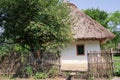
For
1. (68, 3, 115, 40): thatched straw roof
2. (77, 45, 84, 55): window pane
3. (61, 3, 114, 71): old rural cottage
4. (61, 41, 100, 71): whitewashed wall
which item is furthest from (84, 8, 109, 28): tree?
(61, 41, 100, 71): whitewashed wall

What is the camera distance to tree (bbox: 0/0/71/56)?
15.7m

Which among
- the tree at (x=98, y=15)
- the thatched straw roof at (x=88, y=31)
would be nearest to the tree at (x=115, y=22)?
the tree at (x=98, y=15)

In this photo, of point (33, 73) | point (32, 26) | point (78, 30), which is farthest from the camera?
point (78, 30)

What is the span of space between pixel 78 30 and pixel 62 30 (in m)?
5.57

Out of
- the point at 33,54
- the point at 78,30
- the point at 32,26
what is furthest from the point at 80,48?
the point at 32,26

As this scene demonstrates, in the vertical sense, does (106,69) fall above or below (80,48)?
below

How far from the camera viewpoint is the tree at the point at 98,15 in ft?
161

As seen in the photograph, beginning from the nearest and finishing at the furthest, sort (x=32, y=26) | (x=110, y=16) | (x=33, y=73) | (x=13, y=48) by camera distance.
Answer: (x=32, y=26), (x=33, y=73), (x=13, y=48), (x=110, y=16)

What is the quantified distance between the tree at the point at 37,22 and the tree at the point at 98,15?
32.6 m

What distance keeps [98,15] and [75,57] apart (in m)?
29.3

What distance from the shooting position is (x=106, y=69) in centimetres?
1561

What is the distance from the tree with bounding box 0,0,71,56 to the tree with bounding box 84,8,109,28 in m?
32.6

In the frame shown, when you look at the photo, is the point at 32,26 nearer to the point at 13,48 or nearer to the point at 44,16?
the point at 44,16

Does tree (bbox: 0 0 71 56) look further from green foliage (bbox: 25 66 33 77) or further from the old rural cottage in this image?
the old rural cottage
